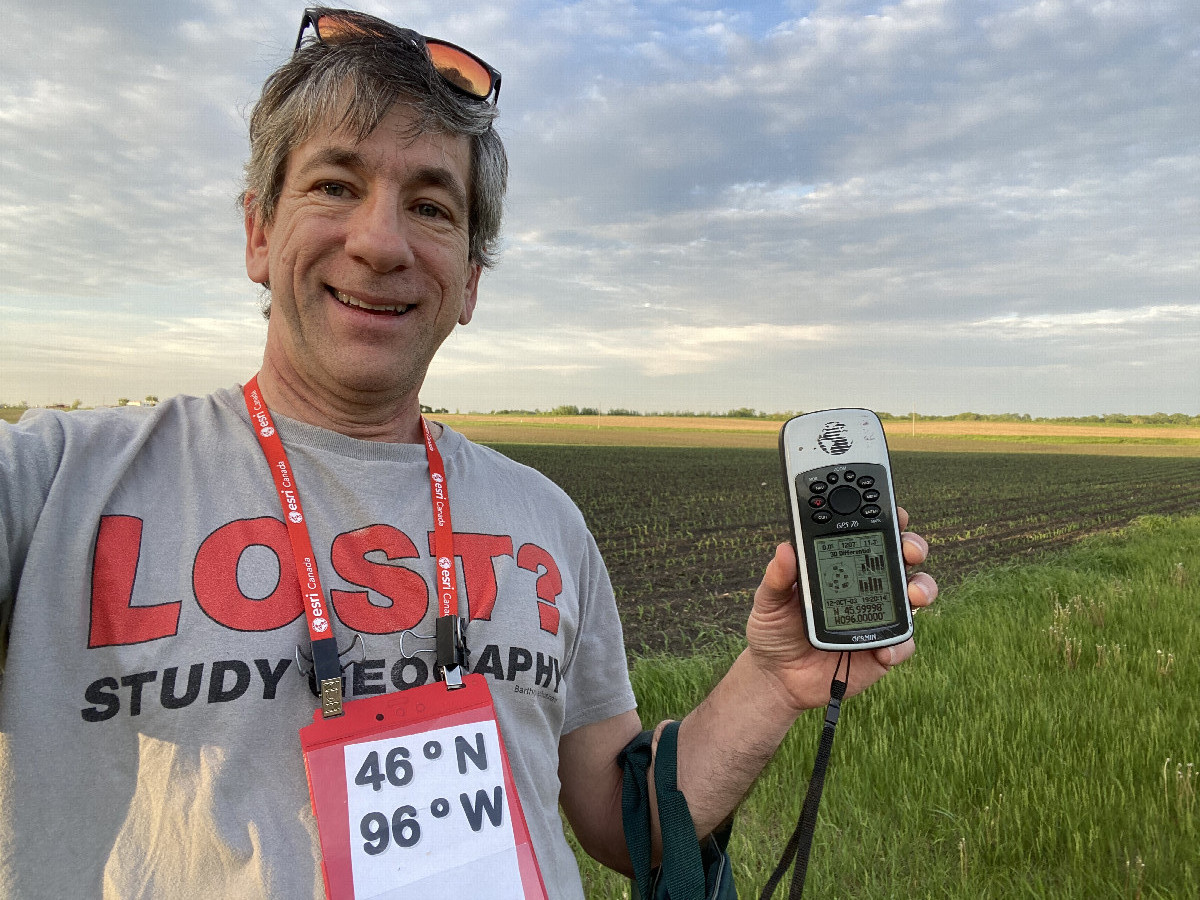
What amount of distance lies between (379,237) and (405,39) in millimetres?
510

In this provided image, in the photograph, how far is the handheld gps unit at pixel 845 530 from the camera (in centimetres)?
166

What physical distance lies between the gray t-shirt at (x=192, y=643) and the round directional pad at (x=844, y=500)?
2.30 feet

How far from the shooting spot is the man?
128cm

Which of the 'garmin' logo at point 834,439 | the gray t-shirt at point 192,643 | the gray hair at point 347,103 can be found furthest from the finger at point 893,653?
the gray hair at point 347,103

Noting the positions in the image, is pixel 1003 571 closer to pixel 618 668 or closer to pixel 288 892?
pixel 618 668

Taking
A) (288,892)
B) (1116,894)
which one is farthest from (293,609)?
(1116,894)

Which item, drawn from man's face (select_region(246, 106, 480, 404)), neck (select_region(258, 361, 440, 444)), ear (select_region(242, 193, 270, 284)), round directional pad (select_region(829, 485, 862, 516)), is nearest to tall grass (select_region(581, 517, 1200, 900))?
round directional pad (select_region(829, 485, 862, 516))

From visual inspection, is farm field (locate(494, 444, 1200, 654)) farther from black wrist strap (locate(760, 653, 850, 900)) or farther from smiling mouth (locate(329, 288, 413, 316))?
smiling mouth (locate(329, 288, 413, 316))

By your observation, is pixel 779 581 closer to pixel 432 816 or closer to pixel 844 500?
pixel 844 500

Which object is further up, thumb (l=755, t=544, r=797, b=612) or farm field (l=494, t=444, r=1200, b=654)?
thumb (l=755, t=544, r=797, b=612)

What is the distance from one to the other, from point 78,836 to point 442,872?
0.59 meters

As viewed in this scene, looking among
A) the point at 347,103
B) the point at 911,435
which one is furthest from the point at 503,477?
the point at 911,435

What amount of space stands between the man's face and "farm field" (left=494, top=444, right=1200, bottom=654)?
17.9 ft

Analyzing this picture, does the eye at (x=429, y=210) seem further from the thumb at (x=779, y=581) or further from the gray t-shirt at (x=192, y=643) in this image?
the thumb at (x=779, y=581)
